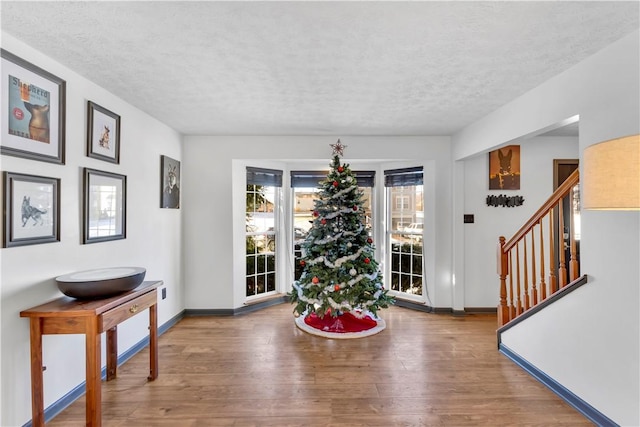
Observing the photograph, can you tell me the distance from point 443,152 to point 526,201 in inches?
48.9

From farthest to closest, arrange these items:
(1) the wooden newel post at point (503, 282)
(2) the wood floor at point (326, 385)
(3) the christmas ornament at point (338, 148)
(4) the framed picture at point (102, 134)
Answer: (3) the christmas ornament at point (338, 148) < (1) the wooden newel post at point (503, 282) < (4) the framed picture at point (102, 134) < (2) the wood floor at point (326, 385)

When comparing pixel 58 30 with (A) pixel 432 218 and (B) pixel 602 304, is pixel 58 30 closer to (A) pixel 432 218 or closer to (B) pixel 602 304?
(B) pixel 602 304

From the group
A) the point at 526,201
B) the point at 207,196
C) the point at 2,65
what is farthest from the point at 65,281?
the point at 526,201

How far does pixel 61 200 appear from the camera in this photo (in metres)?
2.23

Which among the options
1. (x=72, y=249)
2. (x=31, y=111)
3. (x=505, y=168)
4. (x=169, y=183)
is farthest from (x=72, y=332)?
(x=505, y=168)

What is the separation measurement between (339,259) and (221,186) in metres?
1.83

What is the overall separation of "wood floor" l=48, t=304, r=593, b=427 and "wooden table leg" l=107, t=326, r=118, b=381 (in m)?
0.08

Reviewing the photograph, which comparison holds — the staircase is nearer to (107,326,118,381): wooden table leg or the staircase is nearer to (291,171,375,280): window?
(291,171,375,280): window

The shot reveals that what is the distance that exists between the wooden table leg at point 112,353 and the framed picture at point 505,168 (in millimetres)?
4451

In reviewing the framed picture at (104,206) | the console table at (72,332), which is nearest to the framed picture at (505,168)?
the framed picture at (104,206)

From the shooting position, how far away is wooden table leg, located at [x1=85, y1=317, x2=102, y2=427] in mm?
1901

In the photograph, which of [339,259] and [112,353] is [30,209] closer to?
[112,353]

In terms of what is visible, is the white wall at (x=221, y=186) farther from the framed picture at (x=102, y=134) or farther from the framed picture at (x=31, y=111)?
the framed picture at (x=31, y=111)

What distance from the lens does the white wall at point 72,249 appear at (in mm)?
1878
